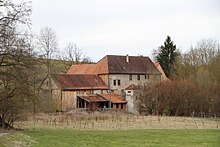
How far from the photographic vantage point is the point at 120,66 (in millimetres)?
60281

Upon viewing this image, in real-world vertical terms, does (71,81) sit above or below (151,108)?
above

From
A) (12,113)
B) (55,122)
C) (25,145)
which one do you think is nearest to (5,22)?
(12,113)

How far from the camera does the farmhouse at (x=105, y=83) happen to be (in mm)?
52469

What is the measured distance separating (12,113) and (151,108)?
25.2 meters

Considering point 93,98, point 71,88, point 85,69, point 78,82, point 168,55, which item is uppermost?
point 168,55

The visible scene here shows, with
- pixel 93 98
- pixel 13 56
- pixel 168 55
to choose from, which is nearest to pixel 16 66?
pixel 13 56

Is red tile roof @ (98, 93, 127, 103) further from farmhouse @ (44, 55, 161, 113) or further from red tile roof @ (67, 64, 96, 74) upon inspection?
red tile roof @ (67, 64, 96, 74)

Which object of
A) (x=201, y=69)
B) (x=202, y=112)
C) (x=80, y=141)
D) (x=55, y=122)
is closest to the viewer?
(x=80, y=141)

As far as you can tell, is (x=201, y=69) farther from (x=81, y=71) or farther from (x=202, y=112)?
(x=81, y=71)

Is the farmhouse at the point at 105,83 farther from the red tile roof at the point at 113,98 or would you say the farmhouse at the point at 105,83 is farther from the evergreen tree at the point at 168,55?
the evergreen tree at the point at 168,55

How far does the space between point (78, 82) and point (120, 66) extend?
28.0 ft

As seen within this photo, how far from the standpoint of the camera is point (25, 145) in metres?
18.3

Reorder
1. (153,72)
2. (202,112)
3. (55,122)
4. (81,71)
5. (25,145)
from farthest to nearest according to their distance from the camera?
(81,71), (153,72), (202,112), (55,122), (25,145)

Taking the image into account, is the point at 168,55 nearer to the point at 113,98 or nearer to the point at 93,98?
the point at 113,98
